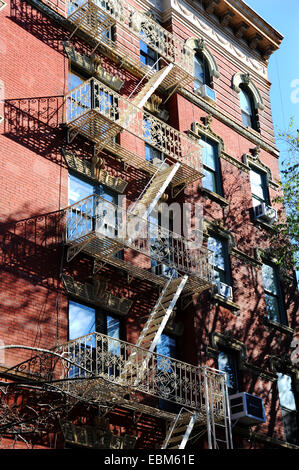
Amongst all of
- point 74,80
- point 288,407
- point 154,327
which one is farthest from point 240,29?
point 154,327

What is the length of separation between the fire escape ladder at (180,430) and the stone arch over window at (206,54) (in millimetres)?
12888

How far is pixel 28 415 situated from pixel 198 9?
56.2 feet

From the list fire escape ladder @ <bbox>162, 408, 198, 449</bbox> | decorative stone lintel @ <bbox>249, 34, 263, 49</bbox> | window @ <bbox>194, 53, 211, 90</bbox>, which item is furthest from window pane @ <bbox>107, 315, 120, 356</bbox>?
decorative stone lintel @ <bbox>249, 34, 263, 49</bbox>

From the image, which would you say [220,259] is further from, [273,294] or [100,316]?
[100,316]

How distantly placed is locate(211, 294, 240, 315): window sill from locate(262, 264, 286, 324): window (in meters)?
2.07

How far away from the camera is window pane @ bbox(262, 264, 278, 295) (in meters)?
24.8

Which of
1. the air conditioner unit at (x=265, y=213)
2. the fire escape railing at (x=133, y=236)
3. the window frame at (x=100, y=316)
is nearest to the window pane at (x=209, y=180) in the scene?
the air conditioner unit at (x=265, y=213)

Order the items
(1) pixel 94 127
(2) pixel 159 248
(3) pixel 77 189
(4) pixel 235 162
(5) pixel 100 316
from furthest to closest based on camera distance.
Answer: (4) pixel 235 162, (2) pixel 159 248, (1) pixel 94 127, (3) pixel 77 189, (5) pixel 100 316

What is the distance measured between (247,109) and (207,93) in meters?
2.83

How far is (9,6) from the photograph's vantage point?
20125mm

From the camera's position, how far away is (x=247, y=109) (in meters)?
28.3

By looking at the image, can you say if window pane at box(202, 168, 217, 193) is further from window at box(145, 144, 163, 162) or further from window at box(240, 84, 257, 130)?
window at box(240, 84, 257, 130)
